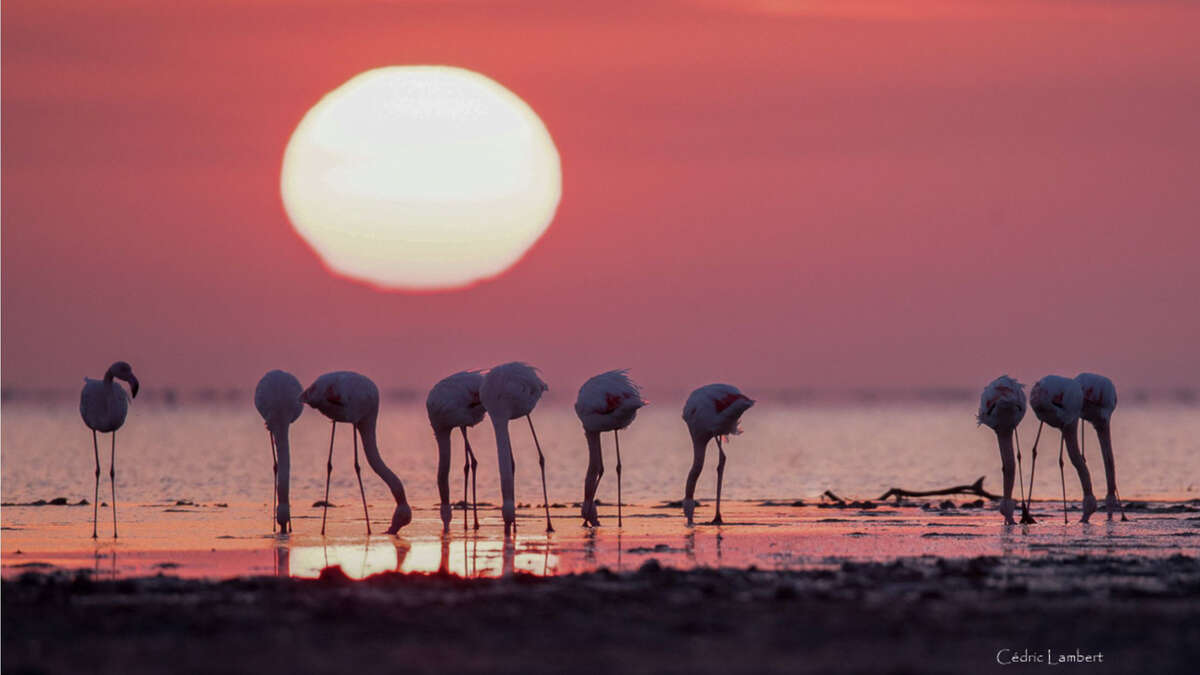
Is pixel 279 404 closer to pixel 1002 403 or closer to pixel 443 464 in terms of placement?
pixel 443 464

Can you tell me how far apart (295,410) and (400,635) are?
9.82 metres

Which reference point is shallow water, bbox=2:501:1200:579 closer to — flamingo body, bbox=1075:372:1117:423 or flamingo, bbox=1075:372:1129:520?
flamingo, bbox=1075:372:1129:520

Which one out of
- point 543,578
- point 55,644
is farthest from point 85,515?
point 55,644

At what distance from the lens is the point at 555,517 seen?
22312 mm

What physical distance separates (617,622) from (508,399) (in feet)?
26.8

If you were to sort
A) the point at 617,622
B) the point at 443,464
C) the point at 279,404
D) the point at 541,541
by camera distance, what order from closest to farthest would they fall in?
the point at 617,622
the point at 541,541
the point at 279,404
the point at 443,464

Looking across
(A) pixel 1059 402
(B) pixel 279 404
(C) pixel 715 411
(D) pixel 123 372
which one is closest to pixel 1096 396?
(A) pixel 1059 402
